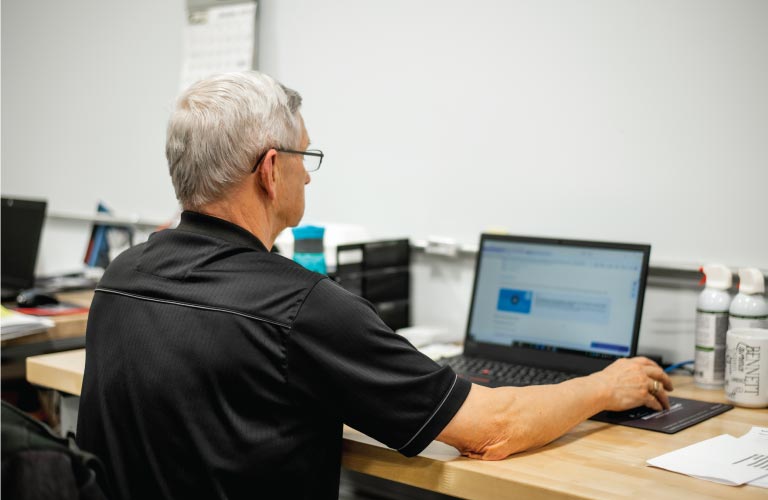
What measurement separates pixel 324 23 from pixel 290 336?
1.52 metres

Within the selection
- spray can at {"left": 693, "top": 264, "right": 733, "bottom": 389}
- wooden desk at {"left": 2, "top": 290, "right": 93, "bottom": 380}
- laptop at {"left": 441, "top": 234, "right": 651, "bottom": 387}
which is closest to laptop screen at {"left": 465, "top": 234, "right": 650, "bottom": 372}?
laptop at {"left": 441, "top": 234, "right": 651, "bottom": 387}

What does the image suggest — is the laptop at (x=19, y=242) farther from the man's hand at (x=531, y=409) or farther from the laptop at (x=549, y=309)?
the man's hand at (x=531, y=409)

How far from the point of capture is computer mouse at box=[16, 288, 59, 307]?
2.28m

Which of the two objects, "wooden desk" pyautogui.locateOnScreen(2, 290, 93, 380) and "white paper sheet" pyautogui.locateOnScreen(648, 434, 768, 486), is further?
"wooden desk" pyautogui.locateOnScreen(2, 290, 93, 380)

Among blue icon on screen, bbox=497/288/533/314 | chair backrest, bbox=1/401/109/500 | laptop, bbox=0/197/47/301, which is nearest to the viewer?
chair backrest, bbox=1/401/109/500

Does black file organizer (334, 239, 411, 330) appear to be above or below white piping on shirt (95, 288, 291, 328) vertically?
below

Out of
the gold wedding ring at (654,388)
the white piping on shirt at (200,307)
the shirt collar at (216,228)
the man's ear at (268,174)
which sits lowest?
the gold wedding ring at (654,388)

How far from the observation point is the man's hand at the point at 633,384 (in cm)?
138

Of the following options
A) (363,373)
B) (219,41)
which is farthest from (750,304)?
(219,41)

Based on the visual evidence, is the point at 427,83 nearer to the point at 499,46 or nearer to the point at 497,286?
the point at 499,46

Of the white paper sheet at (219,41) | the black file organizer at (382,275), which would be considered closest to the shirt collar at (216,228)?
the black file organizer at (382,275)

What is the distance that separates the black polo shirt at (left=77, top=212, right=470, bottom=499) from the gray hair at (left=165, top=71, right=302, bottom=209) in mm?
98

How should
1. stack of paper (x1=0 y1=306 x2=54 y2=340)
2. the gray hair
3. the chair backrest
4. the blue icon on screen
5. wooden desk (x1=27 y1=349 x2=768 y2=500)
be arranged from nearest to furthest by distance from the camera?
the chair backrest
wooden desk (x1=27 y1=349 x2=768 y2=500)
the gray hair
the blue icon on screen
stack of paper (x1=0 y1=306 x2=54 y2=340)

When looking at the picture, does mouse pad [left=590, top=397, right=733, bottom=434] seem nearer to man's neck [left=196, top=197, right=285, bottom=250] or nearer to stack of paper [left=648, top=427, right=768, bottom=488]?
stack of paper [left=648, top=427, right=768, bottom=488]
